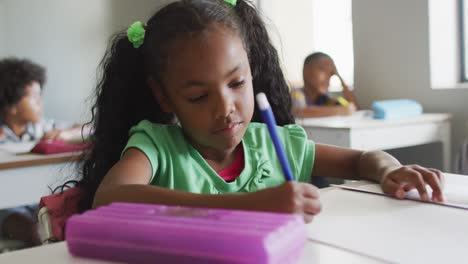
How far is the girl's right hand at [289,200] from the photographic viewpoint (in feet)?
1.70

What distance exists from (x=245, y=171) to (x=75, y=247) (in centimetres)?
48

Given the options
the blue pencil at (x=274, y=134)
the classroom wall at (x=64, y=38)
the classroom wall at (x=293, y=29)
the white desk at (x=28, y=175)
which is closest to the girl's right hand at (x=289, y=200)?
the blue pencil at (x=274, y=134)

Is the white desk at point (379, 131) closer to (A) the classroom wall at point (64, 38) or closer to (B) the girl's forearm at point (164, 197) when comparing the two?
(B) the girl's forearm at point (164, 197)

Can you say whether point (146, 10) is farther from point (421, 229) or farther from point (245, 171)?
point (421, 229)

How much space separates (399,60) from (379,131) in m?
0.75

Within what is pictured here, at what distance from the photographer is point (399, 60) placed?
2.60 m

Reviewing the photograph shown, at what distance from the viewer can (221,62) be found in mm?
791

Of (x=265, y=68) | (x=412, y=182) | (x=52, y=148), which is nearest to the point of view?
(x=412, y=182)

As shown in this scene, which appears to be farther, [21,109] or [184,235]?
[21,109]

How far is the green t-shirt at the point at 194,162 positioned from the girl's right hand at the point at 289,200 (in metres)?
0.33

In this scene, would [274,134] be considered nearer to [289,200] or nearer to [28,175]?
[289,200]

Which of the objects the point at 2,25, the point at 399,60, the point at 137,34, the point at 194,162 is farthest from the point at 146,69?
the point at 2,25

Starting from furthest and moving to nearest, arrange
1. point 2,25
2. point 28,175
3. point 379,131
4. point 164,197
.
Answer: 1. point 2,25
2. point 379,131
3. point 28,175
4. point 164,197

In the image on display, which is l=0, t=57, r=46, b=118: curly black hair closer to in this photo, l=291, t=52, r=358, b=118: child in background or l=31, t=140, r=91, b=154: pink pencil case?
l=31, t=140, r=91, b=154: pink pencil case
